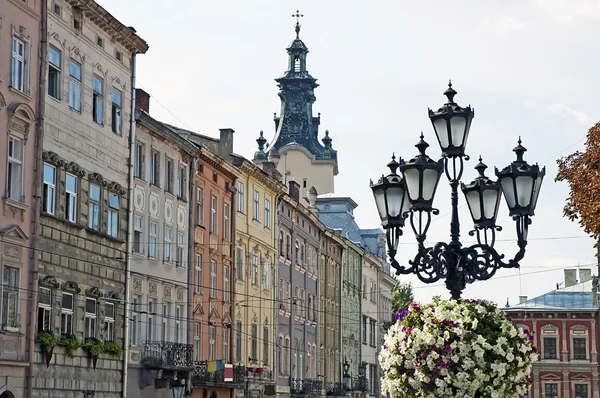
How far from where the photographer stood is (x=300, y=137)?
10575 cm

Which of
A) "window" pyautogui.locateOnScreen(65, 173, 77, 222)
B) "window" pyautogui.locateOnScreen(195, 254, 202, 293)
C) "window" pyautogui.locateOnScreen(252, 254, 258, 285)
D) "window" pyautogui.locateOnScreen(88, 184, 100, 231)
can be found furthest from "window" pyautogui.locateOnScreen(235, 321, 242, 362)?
"window" pyautogui.locateOnScreen(65, 173, 77, 222)

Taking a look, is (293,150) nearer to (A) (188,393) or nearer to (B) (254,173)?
(B) (254,173)

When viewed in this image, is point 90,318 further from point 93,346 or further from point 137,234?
point 137,234

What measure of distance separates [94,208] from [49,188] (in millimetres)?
3522

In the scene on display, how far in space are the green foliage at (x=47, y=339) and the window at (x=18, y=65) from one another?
19.3 feet

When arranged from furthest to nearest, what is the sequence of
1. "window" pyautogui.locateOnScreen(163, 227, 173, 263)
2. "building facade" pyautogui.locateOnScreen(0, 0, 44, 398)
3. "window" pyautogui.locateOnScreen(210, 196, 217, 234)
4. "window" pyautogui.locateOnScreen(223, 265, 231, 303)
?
"window" pyautogui.locateOnScreen(223, 265, 231, 303) < "window" pyautogui.locateOnScreen(210, 196, 217, 234) < "window" pyautogui.locateOnScreen(163, 227, 173, 263) < "building facade" pyautogui.locateOnScreen(0, 0, 44, 398)

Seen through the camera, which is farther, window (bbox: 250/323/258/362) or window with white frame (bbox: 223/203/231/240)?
window (bbox: 250/323/258/362)

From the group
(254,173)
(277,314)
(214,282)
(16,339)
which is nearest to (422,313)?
(16,339)

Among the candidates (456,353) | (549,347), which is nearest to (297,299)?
(549,347)

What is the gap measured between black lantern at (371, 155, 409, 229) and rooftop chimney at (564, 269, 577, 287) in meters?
89.7

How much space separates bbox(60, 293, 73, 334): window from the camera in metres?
32.1

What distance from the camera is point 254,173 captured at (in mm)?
52281

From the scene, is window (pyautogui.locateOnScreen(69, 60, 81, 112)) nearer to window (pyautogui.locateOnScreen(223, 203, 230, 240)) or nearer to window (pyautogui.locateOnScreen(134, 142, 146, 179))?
window (pyautogui.locateOnScreen(134, 142, 146, 179))

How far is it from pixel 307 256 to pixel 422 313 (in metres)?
49.2
